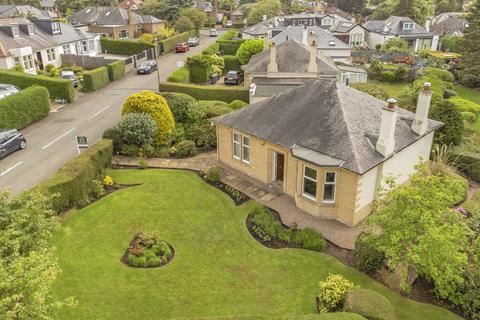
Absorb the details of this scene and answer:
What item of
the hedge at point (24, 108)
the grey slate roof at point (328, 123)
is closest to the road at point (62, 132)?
the hedge at point (24, 108)

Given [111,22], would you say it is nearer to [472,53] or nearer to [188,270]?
[472,53]

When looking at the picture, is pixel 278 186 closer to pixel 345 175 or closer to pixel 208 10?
pixel 345 175

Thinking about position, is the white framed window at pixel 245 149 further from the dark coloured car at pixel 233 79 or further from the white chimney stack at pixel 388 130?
the dark coloured car at pixel 233 79

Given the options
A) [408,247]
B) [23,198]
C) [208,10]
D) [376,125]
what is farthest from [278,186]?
[208,10]

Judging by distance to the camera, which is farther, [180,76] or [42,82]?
[180,76]

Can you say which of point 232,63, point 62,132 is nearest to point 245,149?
point 62,132

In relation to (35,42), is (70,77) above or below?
below

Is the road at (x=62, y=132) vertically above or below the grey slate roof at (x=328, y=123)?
below

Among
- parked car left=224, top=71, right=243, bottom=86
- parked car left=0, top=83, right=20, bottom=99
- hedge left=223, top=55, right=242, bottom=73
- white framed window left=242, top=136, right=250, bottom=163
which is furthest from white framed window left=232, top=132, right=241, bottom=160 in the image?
hedge left=223, top=55, right=242, bottom=73
